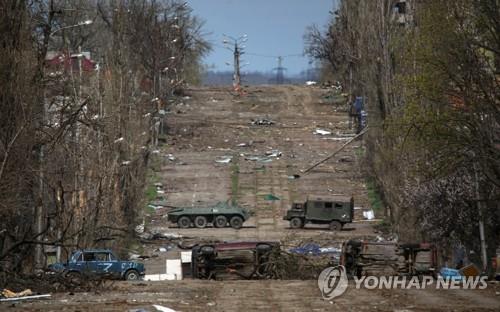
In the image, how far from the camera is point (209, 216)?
61.9 m

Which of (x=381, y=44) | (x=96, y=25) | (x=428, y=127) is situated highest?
(x=96, y=25)

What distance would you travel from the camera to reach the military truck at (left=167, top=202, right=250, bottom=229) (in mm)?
A: 60812

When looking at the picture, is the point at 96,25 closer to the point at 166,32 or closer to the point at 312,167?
the point at 166,32

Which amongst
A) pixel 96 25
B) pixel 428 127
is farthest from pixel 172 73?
pixel 428 127

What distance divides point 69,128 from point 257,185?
36525mm

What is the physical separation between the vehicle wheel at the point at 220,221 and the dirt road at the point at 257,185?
1.81 ft

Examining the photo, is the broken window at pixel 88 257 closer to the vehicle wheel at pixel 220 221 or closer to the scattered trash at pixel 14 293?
the scattered trash at pixel 14 293

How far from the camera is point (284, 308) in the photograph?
822 inches

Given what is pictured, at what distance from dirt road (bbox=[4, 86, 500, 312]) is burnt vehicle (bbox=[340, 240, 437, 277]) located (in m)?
4.82

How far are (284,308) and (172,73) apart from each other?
268 feet

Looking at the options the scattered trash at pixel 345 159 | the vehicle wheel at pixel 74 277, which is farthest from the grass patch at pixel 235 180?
the vehicle wheel at pixel 74 277

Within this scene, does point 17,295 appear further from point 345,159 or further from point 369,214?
point 345,159

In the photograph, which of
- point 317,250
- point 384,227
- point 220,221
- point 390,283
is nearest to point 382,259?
point 390,283

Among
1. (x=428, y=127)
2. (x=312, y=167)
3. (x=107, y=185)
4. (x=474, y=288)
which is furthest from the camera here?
(x=312, y=167)
